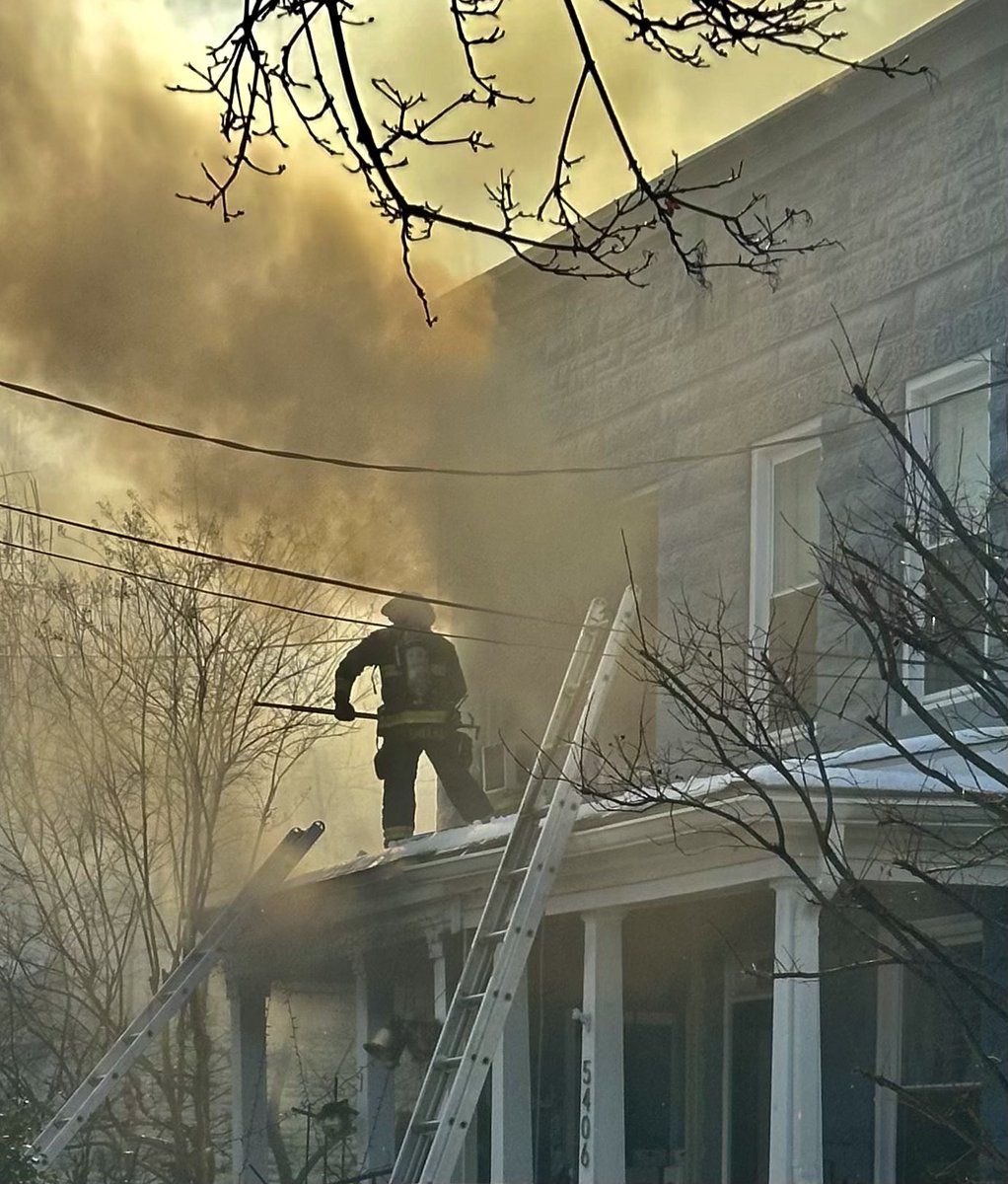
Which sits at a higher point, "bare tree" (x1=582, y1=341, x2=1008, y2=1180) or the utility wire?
the utility wire

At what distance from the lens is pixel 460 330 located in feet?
41.8

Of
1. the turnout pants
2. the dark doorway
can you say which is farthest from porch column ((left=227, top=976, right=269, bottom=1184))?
the dark doorway

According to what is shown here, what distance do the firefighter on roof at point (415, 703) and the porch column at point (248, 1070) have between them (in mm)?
1899

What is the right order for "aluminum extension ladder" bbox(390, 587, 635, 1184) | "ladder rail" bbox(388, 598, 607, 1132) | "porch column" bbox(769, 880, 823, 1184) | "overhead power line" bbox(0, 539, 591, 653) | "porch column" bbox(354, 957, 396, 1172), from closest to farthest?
"porch column" bbox(769, 880, 823, 1184) < "aluminum extension ladder" bbox(390, 587, 635, 1184) < "ladder rail" bbox(388, 598, 607, 1132) < "porch column" bbox(354, 957, 396, 1172) < "overhead power line" bbox(0, 539, 591, 653)

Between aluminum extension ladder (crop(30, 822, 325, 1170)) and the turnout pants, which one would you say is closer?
aluminum extension ladder (crop(30, 822, 325, 1170))

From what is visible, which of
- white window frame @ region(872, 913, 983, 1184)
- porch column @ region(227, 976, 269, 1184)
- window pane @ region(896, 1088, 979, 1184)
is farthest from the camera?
porch column @ region(227, 976, 269, 1184)

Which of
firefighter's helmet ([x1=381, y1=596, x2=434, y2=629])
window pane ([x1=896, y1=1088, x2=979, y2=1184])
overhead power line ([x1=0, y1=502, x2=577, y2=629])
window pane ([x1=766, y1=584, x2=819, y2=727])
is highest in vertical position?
overhead power line ([x1=0, y1=502, x2=577, y2=629])

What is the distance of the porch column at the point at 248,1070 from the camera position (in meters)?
12.2

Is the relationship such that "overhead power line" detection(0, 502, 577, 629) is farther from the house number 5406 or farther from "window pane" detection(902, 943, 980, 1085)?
"window pane" detection(902, 943, 980, 1085)

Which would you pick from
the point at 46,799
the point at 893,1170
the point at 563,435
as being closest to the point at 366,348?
the point at 563,435

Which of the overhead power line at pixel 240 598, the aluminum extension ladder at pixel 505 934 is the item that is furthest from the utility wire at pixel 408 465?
the aluminum extension ladder at pixel 505 934

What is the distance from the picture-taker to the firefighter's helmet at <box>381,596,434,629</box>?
452 inches

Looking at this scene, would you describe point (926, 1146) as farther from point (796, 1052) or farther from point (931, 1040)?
point (796, 1052)

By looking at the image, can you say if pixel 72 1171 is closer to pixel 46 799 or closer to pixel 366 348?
pixel 46 799
